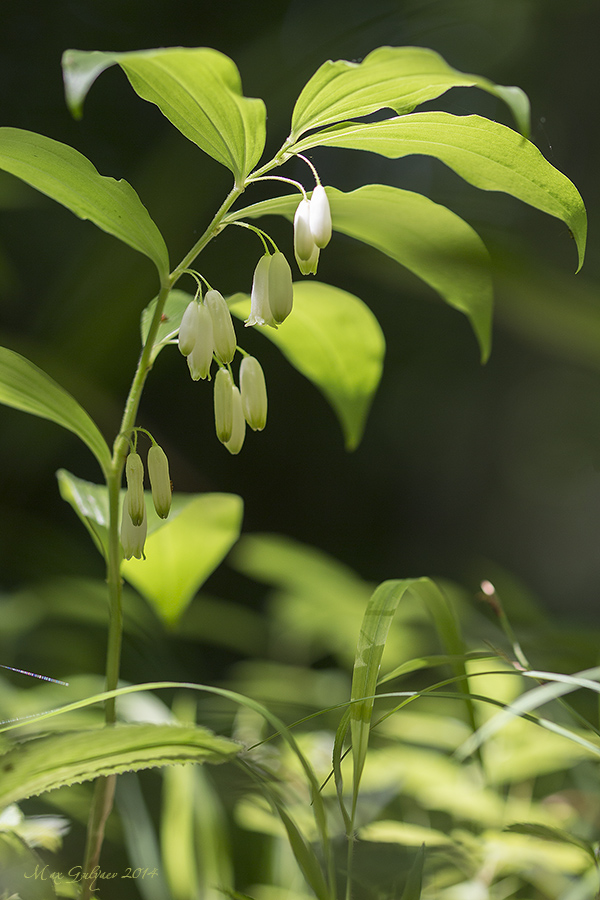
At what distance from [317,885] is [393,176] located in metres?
0.95

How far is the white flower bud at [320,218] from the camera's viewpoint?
0.24 metres

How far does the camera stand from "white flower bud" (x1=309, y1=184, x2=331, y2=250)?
0.24 metres

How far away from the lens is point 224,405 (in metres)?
0.28

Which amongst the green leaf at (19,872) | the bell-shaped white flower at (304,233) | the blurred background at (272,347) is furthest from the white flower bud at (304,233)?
the blurred background at (272,347)

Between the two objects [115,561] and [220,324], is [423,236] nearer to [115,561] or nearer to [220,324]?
[220,324]

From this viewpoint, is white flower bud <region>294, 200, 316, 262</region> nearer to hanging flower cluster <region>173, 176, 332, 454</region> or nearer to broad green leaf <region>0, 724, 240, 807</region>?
hanging flower cluster <region>173, 176, 332, 454</region>

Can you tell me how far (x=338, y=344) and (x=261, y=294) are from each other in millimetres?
121

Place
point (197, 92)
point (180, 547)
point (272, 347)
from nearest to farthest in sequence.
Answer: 1. point (197, 92)
2. point (180, 547)
3. point (272, 347)

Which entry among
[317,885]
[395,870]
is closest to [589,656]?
[395,870]

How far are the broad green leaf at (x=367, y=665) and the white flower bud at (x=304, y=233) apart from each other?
5.9 inches

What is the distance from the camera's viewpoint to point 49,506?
0.91 metres

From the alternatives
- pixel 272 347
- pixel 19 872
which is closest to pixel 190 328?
pixel 19 872

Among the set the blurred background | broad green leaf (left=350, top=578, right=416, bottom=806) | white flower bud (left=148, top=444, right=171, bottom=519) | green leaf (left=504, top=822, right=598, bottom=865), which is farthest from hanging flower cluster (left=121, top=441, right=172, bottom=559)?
the blurred background

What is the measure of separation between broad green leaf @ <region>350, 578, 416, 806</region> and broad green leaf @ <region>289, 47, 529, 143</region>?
0.60ft
